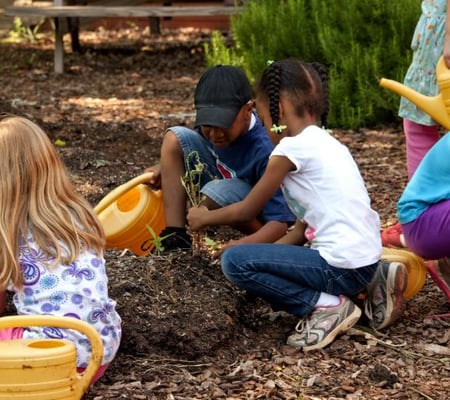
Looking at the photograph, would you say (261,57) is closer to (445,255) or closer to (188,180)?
(188,180)

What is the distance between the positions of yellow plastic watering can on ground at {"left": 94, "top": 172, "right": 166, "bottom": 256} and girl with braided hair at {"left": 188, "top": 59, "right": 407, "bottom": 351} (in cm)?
81

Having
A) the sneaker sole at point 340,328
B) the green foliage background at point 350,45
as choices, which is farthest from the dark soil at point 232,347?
the green foliage background at point 350,45

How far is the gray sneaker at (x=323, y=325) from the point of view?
335 centimetres

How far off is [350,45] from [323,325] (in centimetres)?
378

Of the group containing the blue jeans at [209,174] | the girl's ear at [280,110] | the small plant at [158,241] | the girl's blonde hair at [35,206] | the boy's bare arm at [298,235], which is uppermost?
the girl's ear at [280,110]

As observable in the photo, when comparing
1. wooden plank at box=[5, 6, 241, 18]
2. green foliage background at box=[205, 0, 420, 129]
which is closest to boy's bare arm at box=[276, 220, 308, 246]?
green foliage background at box=[205, 0, 420, 129]

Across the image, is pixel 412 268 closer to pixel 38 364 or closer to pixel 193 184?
pixel 193 184

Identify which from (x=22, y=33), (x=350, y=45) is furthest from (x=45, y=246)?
(x=22, y=33)

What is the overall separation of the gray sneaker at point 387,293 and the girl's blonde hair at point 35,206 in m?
1.02

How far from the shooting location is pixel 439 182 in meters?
3.52

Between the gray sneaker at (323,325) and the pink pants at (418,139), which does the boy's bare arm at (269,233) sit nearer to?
the gray sneaker at (323,325)

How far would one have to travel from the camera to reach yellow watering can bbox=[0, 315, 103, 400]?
261cm

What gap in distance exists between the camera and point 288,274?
11.1ft

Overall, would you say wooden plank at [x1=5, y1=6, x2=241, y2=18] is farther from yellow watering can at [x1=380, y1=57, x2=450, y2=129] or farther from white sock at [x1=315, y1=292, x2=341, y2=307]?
white sock at [x1=315, y1=292, x2=341, y2=307]
